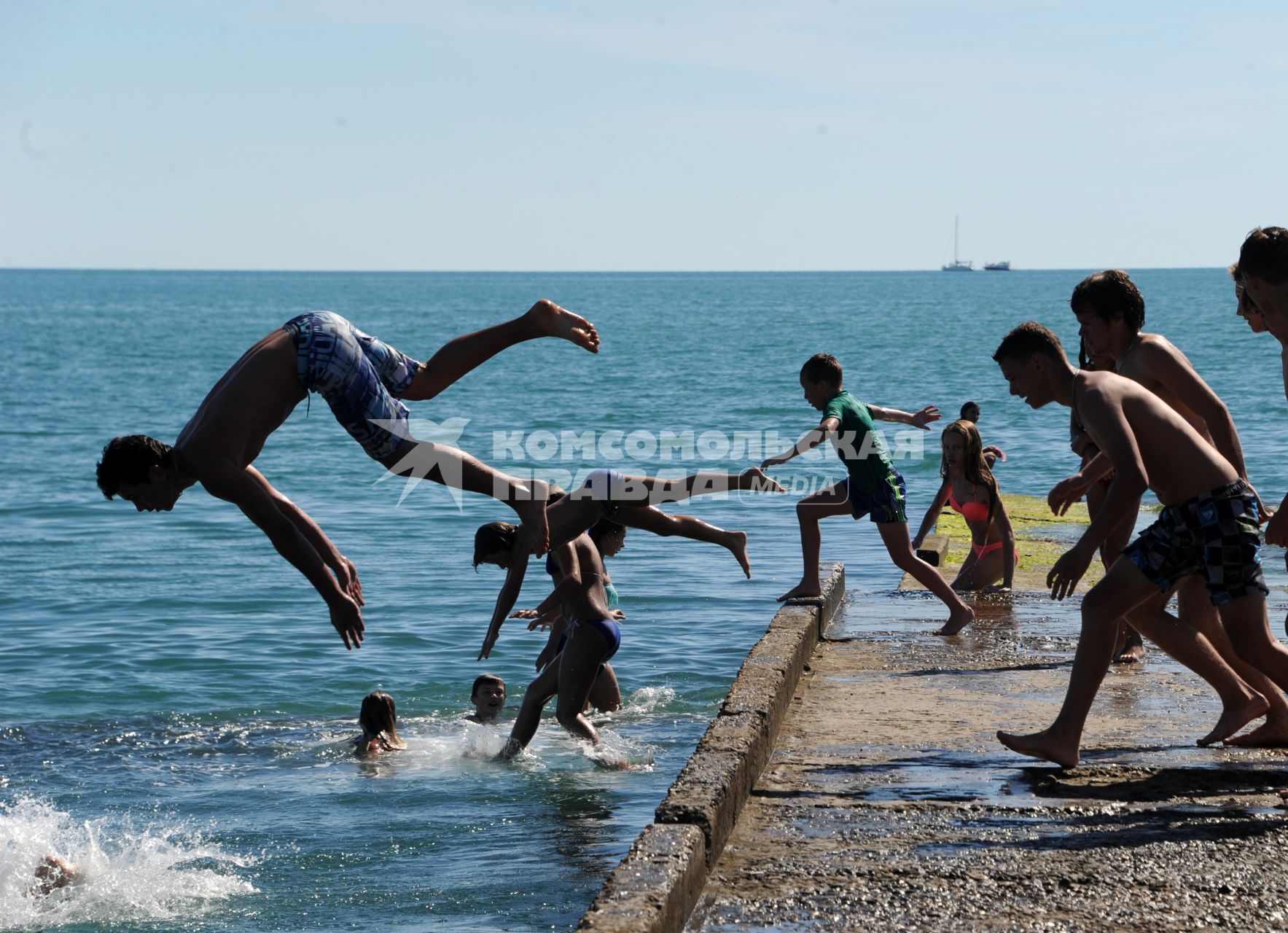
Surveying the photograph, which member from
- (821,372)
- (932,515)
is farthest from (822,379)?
(932,515)

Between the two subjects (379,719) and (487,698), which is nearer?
(379,719)

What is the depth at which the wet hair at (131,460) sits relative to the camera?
576 cm

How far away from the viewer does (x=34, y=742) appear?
10.4 m

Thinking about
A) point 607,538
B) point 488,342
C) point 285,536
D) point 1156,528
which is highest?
point 488,342

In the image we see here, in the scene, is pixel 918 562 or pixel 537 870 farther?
pixel 918 562

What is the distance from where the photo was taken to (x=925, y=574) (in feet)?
29.5

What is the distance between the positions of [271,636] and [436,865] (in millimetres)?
7185

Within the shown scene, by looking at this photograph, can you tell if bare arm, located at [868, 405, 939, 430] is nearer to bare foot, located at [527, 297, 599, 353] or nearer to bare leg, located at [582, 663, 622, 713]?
bare leg, located at [582, 663, 622, 713]

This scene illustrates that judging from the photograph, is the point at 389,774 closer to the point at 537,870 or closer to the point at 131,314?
the point at 537,870

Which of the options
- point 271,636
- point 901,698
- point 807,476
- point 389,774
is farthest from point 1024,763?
point 807,476

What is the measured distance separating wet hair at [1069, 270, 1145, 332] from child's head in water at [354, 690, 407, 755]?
542 centimetres

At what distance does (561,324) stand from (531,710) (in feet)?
10.7

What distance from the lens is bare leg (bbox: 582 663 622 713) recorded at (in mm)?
9984

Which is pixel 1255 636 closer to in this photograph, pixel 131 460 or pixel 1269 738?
pixel 1269 738
